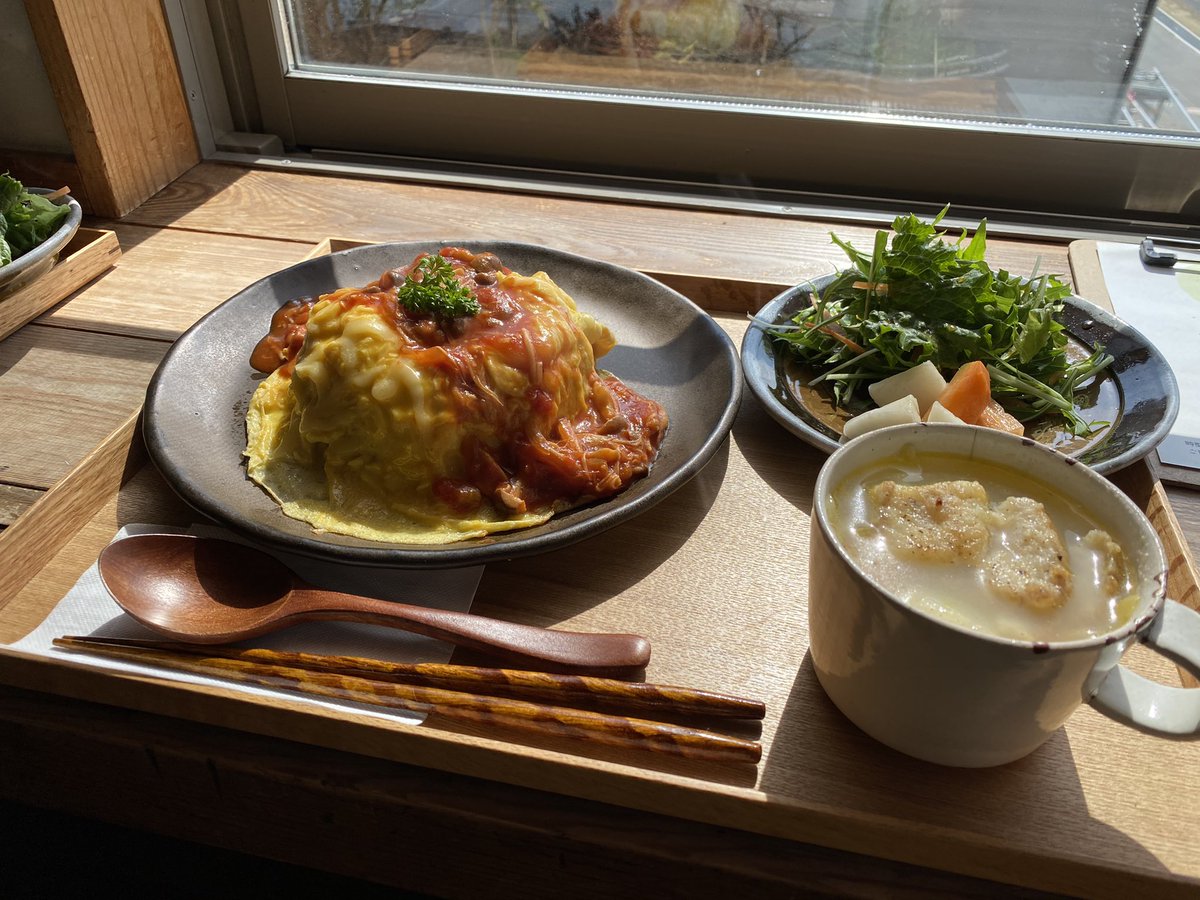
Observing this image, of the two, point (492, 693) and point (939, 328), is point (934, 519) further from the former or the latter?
point (939, 328)

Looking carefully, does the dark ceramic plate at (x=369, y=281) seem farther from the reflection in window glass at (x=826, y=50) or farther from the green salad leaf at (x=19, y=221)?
the reflection in window glass at (x=826, y=50)

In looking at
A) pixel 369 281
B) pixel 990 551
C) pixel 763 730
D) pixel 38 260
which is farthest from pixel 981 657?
pixel 38 260

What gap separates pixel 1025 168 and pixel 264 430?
2024 mm

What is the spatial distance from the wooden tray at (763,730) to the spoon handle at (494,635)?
0.21 ft

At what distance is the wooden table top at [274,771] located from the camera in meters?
1.02

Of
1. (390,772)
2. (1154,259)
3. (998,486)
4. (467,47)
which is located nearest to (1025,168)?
(1154,259)

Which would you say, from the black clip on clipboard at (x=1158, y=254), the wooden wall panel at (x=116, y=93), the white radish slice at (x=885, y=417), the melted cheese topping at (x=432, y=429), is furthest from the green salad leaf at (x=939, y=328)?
the wooden wall panel at (x=116, y=93)

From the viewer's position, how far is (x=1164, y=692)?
820 millimetres

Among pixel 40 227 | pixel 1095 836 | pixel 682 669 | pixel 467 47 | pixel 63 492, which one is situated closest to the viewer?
pixel 1095 836

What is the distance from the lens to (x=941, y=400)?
1374 millimetres

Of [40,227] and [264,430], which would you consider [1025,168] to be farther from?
[40,227]

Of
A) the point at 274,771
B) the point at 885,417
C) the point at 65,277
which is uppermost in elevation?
the point at 885,417

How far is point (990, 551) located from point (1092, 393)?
0.72 metres

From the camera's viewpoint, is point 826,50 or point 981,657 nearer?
point 981,657
